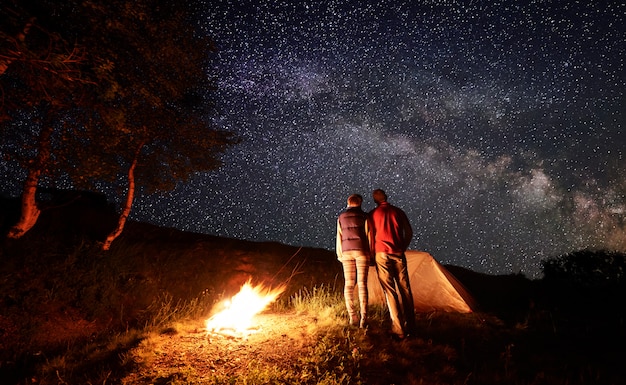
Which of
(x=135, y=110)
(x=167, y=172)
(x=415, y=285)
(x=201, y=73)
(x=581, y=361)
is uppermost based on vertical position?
(x=201, y=73)

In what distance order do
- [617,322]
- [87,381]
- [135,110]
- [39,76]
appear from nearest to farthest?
[87,381] → [39,76] → [617,322] → [135,110]

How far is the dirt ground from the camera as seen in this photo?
463cm

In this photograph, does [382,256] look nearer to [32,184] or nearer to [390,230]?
[390,230]

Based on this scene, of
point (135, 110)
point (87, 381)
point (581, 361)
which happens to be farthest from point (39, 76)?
point (581, 361)

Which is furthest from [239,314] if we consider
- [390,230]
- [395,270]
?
A: [390,230]

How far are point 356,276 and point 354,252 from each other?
0.48 m

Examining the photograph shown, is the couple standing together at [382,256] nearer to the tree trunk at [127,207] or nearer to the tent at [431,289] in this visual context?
the tent at [431,289]

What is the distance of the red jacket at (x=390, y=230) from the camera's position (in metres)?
6.12

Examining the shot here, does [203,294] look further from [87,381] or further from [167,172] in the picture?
[87,381]

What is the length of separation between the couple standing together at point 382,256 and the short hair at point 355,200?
0.13 m

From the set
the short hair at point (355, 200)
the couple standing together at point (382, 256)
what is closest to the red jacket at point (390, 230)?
the couple standing together at point (382, 256)

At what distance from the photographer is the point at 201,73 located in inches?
472

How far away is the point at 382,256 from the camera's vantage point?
612 centimetres

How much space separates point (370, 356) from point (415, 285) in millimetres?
4495
